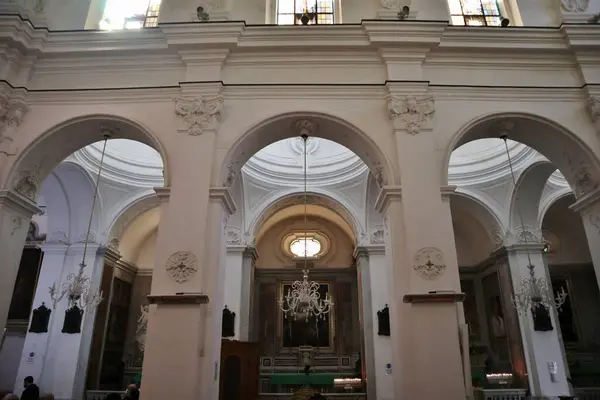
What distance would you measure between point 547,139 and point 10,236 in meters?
9.12

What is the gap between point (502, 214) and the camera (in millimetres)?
12289

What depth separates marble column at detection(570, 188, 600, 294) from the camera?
24.3ft

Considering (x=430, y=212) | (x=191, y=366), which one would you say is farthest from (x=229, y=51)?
(x=191, y=366)

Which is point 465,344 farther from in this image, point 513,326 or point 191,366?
point 513,326

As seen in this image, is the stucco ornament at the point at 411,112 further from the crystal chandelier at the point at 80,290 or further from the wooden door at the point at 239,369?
the wooden door at the point at 239,369

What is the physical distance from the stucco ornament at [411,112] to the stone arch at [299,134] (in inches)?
21.9

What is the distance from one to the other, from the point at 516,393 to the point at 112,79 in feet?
35.6

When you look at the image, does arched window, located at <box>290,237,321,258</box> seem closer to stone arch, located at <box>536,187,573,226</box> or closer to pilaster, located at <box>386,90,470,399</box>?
stone arch, located at <box>536,187,573,226</box>

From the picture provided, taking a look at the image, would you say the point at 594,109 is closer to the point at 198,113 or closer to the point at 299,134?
the point at 299,134

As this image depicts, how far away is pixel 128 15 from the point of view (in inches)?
378

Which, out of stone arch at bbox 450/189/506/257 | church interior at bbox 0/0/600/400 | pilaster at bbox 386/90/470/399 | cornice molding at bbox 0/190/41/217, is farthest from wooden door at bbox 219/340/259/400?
stone arch at bbox 450/189/506/257

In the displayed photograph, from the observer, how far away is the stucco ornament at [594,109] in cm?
753

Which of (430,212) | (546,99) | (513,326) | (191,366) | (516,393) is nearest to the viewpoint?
(191,366)

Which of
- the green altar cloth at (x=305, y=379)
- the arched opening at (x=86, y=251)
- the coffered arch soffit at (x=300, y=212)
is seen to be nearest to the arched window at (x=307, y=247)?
the coffered arch soffit at (x=300, y=212)
